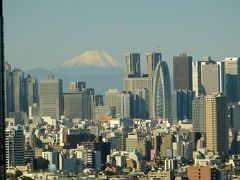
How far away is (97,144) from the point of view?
105 feet

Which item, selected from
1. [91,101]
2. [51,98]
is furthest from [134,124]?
[51,98]

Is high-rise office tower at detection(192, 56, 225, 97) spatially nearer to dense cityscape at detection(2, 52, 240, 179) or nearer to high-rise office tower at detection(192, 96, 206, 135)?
dense cityscape at detection(2, 52, 240, 179)

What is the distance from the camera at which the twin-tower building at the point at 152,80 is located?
164ft

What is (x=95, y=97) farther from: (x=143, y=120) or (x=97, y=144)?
(x=97, y=144)

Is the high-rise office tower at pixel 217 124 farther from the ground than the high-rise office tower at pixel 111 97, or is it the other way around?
the high-rise office tower at pixel 111 97

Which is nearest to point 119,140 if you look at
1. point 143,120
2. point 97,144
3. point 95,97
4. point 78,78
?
point 97,144

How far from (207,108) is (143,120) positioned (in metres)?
9.10

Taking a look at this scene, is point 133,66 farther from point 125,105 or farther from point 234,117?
point 234,117

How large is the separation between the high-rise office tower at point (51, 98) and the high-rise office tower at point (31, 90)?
0.23 m

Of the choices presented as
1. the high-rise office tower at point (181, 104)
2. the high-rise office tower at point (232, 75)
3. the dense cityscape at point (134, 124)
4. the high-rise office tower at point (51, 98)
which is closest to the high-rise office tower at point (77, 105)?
the dense cityscape at point (134, 124)

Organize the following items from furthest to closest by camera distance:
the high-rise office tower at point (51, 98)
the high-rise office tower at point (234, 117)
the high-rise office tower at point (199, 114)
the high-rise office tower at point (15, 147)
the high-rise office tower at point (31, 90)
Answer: the high-rise office tower at point (31, 90)
the high-rise office tower at point (51, 98)
the high-rise office tower at point (234, 117)
the high-rise office tower at point (199, 114)
the high-rise office tower at point (15, 147)

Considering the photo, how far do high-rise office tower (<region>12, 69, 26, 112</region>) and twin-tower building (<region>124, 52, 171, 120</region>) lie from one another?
216 inches

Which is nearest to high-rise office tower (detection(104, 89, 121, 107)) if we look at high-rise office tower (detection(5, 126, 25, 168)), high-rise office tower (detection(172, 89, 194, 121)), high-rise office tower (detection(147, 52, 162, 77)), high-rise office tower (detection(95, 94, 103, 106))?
high-rise office tower (detection(95, 94, 103, 106))

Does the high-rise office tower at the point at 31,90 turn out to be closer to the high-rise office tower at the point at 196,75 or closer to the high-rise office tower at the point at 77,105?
the high-rise office tower at the point at 77,105
